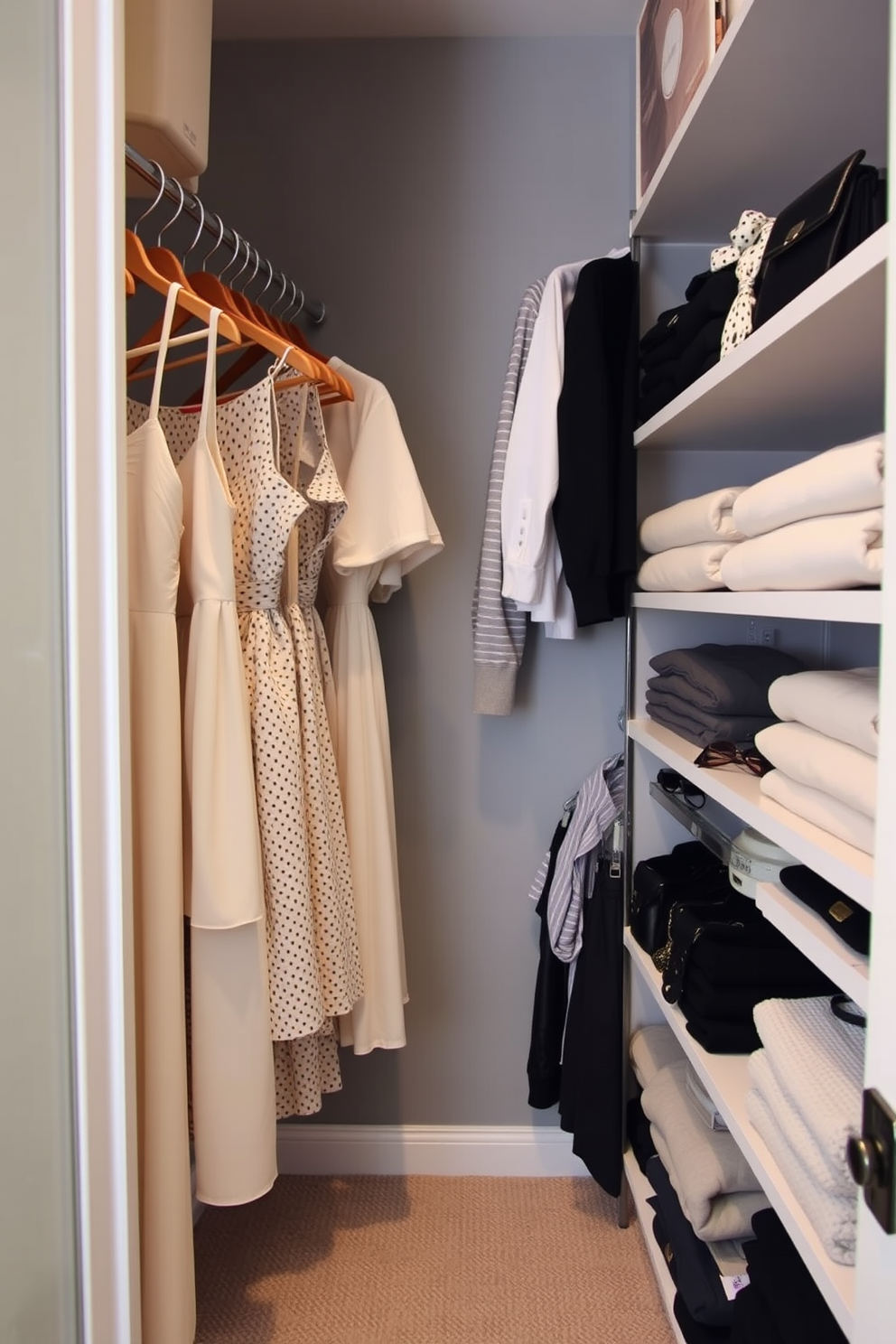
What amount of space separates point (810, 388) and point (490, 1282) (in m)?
1.68

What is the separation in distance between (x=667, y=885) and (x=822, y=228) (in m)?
1.11

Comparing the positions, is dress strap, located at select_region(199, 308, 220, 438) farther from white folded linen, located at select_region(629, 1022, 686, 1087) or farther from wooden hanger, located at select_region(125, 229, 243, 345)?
white folded linen, located at select_region(629, 1022, 686, 1087)

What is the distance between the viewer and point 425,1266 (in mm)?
1711

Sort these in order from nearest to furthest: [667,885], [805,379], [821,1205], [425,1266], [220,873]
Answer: [821,1205] < [805,379] < [220,873] < [667,885] < [425,1266]

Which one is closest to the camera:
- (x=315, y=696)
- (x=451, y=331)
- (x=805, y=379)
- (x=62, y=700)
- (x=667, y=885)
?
(x=62, y=700)

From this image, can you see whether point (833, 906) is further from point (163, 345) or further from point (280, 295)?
point (280, 295)

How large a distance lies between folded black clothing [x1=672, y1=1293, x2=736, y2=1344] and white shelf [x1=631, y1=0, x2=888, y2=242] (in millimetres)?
1726

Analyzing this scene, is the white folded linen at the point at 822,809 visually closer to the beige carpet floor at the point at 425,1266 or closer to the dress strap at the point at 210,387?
the dress strap at the point at 210,387

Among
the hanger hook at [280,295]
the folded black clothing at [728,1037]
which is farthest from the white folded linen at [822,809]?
the hanger hook at [280,295]

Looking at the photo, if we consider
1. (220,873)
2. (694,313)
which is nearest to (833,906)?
(220,873)

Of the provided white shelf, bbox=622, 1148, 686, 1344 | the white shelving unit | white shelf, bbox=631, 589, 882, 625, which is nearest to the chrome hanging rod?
the white shelving unit

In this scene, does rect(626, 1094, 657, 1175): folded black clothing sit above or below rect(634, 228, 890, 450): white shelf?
below

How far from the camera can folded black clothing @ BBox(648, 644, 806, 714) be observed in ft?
4.57

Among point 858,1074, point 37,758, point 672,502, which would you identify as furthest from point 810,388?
point 37,758
